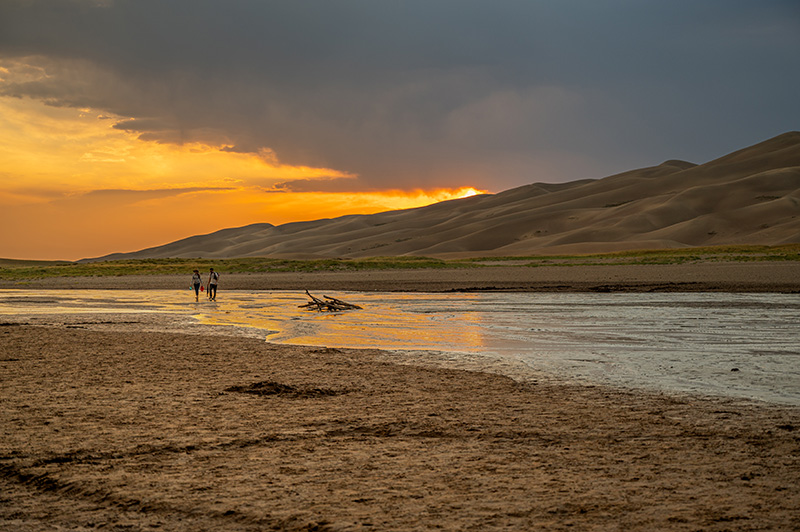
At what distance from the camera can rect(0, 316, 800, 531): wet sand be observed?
5.07m

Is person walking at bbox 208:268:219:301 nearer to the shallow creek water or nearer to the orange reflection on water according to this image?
the shallow creek water

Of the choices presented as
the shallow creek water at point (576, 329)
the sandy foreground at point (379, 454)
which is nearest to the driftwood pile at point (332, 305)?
the shallow creek water at point (576, 329)

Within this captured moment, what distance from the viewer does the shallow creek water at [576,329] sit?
441 inches

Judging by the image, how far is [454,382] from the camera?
413 inches

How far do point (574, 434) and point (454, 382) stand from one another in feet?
11.0

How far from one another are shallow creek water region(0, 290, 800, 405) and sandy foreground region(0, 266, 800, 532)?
2.01 meters

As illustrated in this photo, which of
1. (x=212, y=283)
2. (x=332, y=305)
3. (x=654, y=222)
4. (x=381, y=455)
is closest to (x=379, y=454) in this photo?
(x=381, y=455)

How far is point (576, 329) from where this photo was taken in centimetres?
1791

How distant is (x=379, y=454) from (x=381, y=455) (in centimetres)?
4

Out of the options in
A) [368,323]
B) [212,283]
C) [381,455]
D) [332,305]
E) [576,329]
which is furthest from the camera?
[212,283]

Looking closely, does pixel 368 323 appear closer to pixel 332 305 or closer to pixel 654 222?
pixel 332 305

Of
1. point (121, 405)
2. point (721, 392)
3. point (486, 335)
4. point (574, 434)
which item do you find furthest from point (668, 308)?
point (121, 405)

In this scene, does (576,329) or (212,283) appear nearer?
(576,329)

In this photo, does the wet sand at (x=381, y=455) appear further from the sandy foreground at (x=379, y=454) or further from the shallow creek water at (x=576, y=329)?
the shallow creek water at (x=576, y=329)
